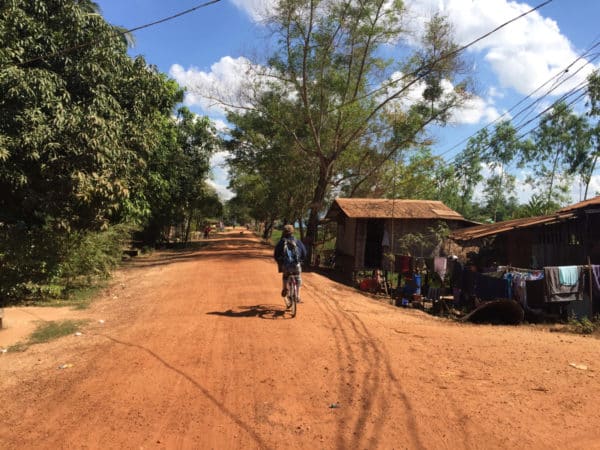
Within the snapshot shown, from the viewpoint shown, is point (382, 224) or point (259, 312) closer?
point (259, 312)

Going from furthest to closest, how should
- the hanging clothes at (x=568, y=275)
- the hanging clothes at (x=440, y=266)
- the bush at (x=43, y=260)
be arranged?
the hanging clothes at (x=440, y=266) < the hanging clothes at (x=568, y=275) < the bush at (x=43, y=260)

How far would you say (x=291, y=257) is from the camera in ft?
26.8

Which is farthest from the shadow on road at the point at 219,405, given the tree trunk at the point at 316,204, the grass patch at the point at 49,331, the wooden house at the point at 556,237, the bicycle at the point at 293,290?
the tree trunk at the point at 316,204

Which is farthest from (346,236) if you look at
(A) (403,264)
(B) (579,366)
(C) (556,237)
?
(B) (579,366)

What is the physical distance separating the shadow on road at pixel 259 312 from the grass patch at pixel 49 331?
8.06ft

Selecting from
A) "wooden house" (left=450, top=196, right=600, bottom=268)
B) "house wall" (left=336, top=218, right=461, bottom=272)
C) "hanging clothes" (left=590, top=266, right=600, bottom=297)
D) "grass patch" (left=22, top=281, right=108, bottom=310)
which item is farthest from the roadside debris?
"house wall" (left=336, top=218, right=461, bottom=272)

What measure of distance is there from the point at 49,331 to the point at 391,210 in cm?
1349

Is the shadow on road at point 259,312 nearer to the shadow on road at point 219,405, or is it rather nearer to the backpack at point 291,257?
the backpack at point 291,257

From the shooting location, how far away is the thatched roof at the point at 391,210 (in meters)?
17.6

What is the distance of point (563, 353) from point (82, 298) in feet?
34.2

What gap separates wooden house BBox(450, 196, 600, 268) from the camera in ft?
39.2

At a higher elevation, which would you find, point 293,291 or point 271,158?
point 271,158

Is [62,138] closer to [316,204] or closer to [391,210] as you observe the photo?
[391,210]

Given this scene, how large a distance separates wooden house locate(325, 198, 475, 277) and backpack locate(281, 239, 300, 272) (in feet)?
30.8
